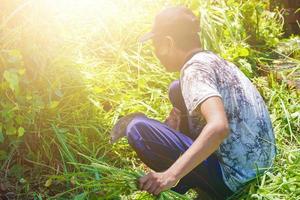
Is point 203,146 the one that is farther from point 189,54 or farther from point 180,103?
point 180,103

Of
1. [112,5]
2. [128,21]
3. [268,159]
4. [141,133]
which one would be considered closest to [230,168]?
[268,159]

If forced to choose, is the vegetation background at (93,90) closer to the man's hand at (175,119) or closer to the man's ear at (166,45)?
the man's hand at (175,119)

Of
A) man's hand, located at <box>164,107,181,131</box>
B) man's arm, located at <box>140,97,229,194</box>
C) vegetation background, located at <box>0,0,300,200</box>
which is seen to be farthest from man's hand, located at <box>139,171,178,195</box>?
man's hand, located at <box>164,107,181,131</box>

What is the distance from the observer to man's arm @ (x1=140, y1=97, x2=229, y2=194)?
2016 mm

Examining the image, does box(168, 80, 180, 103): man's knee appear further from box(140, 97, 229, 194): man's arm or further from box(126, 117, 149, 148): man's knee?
box(140, 97, 229, 194): man's arm

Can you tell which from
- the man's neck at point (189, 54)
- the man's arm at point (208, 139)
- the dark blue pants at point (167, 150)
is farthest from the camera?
the dark blue pants at point (167, 150)

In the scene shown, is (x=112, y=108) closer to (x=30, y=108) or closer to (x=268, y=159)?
(x=30, y=108)

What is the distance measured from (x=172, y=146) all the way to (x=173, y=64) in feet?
1.18

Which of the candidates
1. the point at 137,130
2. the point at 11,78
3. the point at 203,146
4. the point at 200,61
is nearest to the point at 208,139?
the point at 203,146

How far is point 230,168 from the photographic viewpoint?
8.05 feet

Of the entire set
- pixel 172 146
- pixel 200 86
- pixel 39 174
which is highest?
pixel 200 86

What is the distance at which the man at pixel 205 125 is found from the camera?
2.33 m

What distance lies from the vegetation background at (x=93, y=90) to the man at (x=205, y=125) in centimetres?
10

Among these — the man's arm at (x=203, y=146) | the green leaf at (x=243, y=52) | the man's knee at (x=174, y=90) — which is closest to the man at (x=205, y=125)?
the man's arm at (x=203, y=146)
